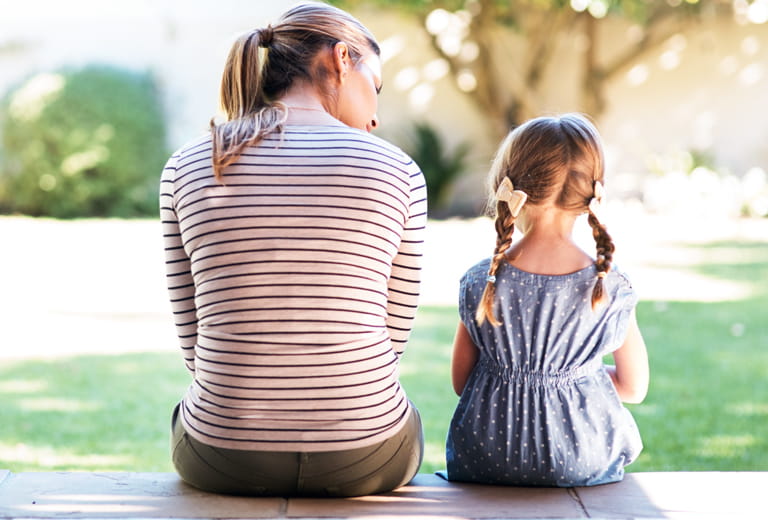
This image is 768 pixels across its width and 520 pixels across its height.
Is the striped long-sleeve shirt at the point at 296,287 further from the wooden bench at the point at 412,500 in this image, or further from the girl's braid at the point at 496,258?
the girl's braid at the point at 496,258

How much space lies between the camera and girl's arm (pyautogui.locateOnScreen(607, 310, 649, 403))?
224 cm

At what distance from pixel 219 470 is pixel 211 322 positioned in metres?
0.30

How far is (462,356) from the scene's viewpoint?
2.30 metres

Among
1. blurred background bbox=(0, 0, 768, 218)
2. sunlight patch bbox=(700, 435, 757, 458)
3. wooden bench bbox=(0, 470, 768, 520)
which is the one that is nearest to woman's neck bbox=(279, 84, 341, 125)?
wooden bench bbox=(0, 470, 768, 520)

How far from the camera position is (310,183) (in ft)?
6.29

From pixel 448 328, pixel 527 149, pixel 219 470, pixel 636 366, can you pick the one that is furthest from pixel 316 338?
pixel 448 328

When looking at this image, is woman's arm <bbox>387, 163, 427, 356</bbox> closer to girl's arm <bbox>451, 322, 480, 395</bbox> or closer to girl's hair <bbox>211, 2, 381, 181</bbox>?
girl's arm <bbox>451, 322, 480, 395</bbox>

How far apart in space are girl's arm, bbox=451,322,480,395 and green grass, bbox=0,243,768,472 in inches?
52.1

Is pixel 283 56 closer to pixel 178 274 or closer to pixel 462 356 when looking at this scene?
pixel 178 274

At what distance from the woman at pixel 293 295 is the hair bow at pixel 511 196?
194 millimetres

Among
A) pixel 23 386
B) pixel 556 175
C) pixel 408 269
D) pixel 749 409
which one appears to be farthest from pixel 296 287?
pixel 23 386

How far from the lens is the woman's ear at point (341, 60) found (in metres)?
2.09

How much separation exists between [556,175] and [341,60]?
1.69ft

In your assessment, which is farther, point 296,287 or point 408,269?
point 408,269
